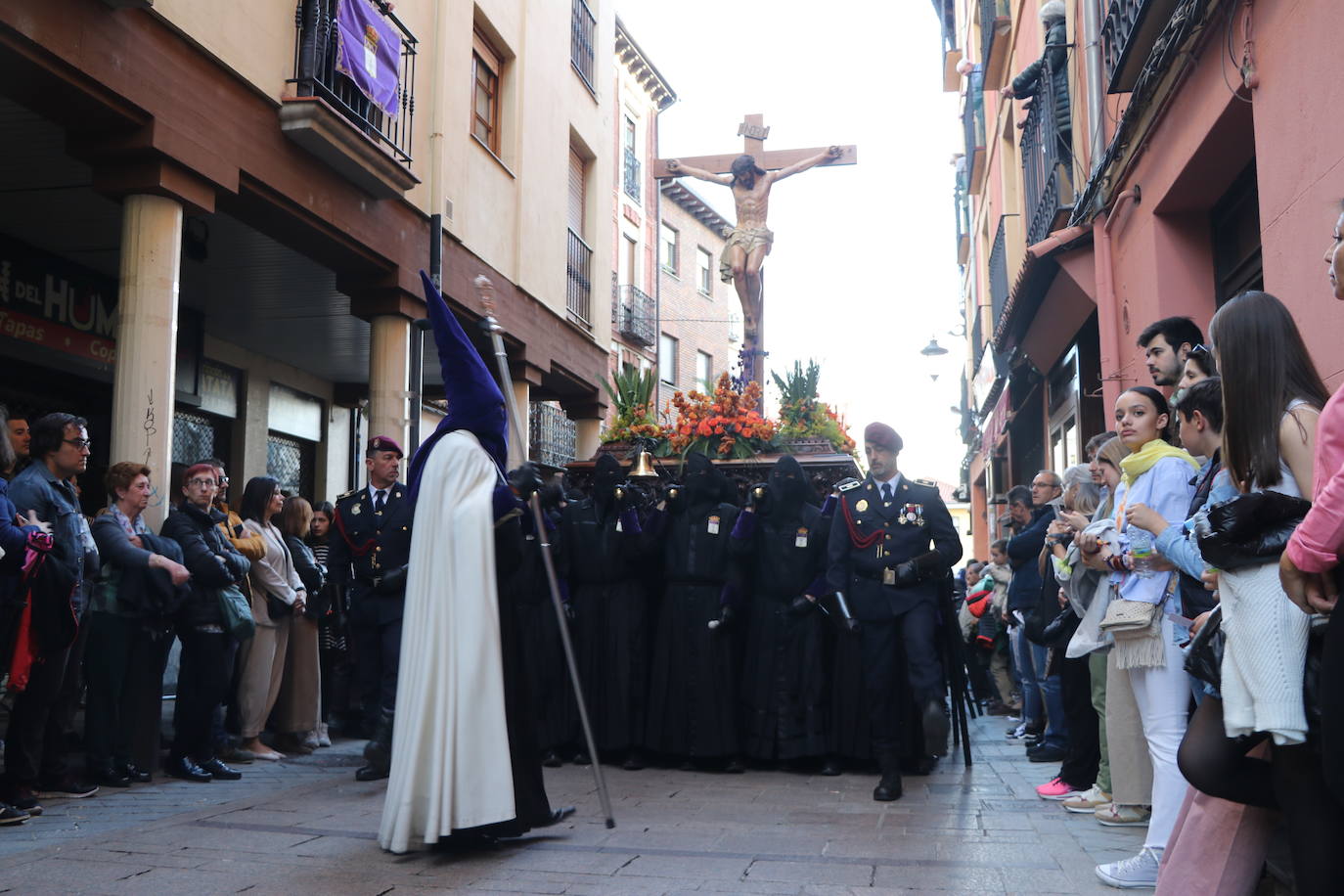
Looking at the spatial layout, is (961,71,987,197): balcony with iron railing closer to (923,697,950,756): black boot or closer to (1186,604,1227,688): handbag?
(923,697,950,756): black boot

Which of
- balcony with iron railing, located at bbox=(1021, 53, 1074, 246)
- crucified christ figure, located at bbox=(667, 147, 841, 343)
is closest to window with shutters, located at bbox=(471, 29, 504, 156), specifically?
crucified christ figure, located at bbox=(667, 147, 841, 343)

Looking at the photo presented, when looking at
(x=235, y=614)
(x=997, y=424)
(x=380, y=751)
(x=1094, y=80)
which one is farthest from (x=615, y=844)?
(x=997, y=424)

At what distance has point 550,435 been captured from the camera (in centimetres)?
2186

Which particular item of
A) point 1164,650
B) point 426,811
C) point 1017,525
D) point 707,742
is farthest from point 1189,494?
point 1017,525

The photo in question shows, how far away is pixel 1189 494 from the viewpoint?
14.8ft

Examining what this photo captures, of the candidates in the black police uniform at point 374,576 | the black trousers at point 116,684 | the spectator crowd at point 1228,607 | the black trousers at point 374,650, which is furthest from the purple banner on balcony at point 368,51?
the spectator crowd at point 1228,607

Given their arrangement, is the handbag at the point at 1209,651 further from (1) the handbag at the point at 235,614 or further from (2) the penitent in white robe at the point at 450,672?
(1) the handbag at the point at 235,614

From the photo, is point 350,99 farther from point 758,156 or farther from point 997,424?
point 997,424

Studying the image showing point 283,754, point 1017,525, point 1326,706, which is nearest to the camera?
point 1326,706

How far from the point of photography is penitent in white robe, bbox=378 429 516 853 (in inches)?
188

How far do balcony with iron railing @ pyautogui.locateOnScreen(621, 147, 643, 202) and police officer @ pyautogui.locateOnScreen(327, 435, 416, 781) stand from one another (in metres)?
28.2

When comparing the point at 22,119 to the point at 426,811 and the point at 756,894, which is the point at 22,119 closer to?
the point at 426,811

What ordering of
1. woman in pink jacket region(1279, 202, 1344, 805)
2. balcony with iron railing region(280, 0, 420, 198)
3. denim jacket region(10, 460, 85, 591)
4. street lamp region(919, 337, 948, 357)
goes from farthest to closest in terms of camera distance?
street lamp region(919, 337, 948, 357) → balcony with iron railing region(280, 0, 420, 198) → denim jacket region(10, 460, 85, 591) → woman in pink jacket region(1279, 202, 1344, 805)

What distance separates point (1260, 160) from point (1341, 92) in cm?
112
